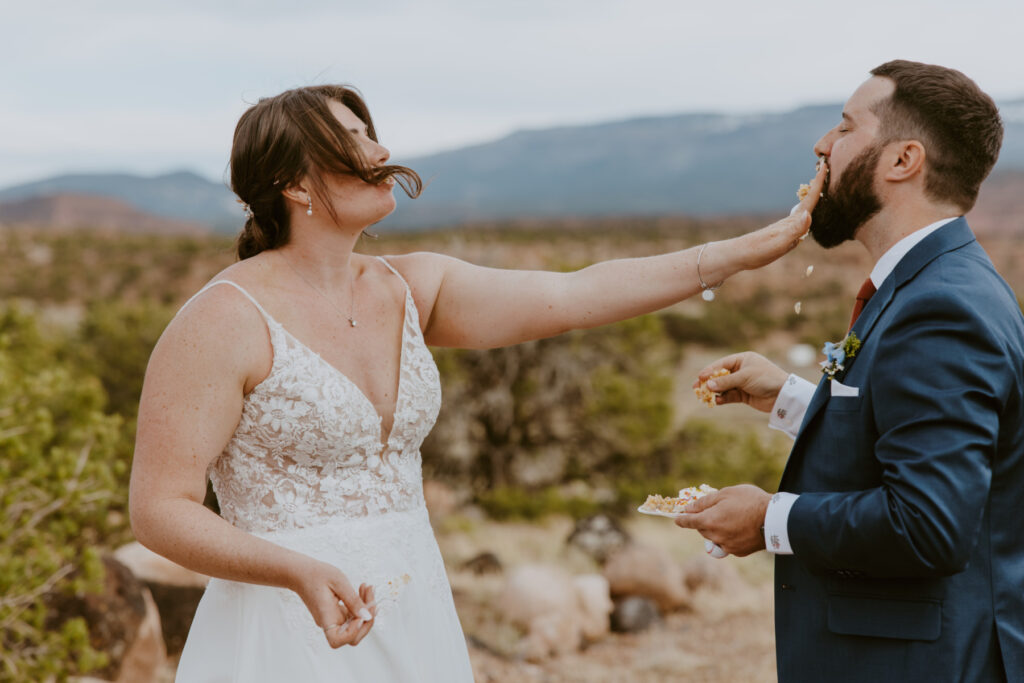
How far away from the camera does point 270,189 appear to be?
2658 millimetres

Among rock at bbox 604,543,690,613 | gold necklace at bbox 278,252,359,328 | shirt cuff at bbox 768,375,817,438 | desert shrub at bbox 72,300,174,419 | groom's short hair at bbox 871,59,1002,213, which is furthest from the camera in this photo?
desert shrub at bbox 72,300,174,419

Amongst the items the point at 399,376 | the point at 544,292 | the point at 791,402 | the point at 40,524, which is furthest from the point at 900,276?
the point at 40,524

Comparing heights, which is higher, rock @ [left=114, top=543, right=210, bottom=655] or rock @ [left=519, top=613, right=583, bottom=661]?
rock @ [left=114, top=543, right=210, bottom=655]

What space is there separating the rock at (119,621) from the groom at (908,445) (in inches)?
157

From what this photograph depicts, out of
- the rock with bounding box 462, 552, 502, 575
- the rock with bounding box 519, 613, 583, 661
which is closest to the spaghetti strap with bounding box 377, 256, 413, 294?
the rock with bounding box 519, 613, 583, 661

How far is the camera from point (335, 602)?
2191mm

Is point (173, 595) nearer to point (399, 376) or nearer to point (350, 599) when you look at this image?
point (399, 376)

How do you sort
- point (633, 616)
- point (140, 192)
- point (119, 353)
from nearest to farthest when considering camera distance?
1. point (633, 616)
2. point (119, 353)
3. point (140, 192)

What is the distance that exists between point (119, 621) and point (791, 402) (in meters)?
4.06

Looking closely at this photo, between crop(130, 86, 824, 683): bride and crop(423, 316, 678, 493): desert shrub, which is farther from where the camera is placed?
crop(423, 316, 678, 493): desert shrub

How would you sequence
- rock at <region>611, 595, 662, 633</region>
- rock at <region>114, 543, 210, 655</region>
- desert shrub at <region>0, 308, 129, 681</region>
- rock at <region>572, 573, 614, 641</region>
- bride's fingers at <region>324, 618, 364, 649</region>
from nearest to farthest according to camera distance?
bride's fingers at <region>324, 618, 364, 649</region> < desert shrub at <region>0, 308, 129, 681</region> < rock at <region>114, 543, 210, 655</region> < rock at <region>572, 573, 614, 641</region> < rock at <region>611, 595, 662, 633</region>

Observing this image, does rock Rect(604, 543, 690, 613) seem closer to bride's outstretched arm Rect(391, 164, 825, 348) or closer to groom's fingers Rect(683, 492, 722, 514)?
bride's outstretched arm Rect(391, 164, 825, 348)

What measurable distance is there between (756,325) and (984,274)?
31.0 meters

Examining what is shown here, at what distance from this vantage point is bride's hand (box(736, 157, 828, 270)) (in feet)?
8.56
